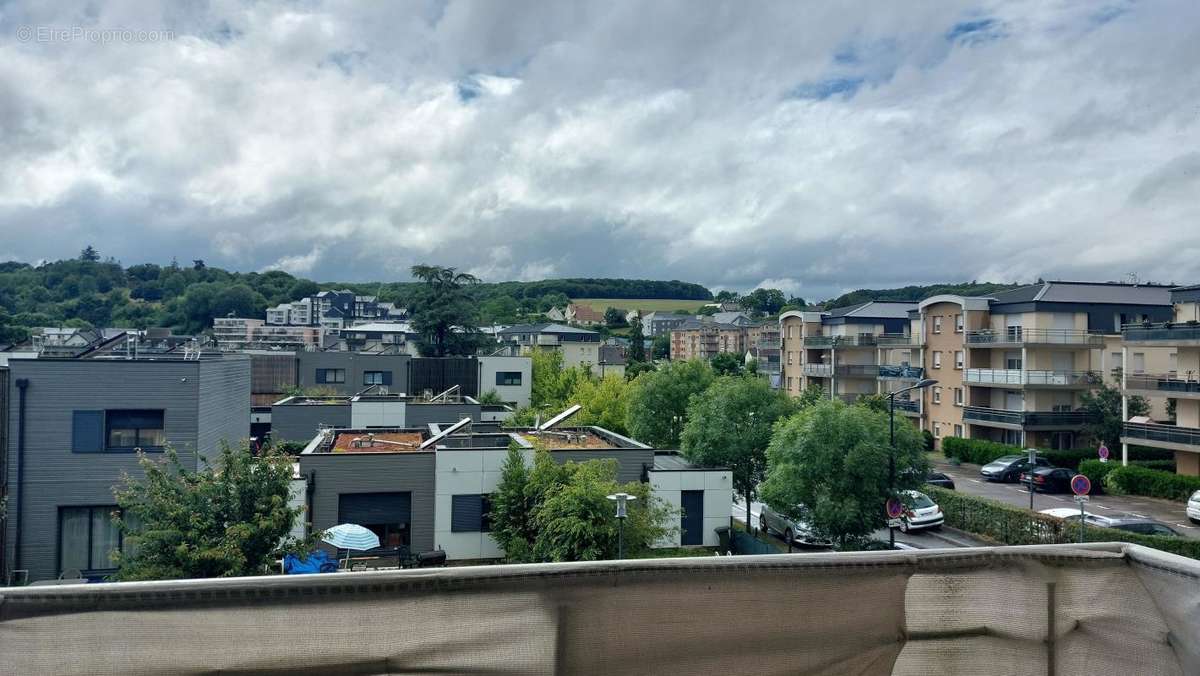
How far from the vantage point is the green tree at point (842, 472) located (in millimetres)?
18906

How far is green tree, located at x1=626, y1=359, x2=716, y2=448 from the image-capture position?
3522cm

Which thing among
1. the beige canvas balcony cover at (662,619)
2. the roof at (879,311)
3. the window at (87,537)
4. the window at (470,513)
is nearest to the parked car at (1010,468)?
the roof at (879,311)

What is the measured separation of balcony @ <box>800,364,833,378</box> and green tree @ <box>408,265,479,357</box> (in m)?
31.2

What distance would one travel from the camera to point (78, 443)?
1800 cm

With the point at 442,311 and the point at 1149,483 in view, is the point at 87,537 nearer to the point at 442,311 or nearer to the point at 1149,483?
the point at 1149,483

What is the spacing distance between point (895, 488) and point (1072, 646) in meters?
18.1

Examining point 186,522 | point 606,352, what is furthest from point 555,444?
point 606,352

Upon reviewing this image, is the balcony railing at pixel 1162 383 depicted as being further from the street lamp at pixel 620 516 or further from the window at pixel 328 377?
the window at pixel 328 377

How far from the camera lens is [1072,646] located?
8.28ft

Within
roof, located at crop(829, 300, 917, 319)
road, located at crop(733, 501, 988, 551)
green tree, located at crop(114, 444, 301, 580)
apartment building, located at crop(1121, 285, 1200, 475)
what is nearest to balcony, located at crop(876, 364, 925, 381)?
roof, located at crop(829, 300, 917, 319)

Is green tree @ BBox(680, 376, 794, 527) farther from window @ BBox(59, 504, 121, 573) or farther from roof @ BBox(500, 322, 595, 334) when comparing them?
roof @ BBox(500, 322, 595, 334)

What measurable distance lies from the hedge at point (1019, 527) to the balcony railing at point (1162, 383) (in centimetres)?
1300

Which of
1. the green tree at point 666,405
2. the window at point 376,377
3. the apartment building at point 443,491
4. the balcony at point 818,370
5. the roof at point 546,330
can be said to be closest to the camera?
the apartment building at point 443,491

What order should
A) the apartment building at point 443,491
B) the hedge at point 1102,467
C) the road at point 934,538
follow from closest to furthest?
the apartment building at point 443,491
the road at point 934,538
the hedge at point 1102,467
